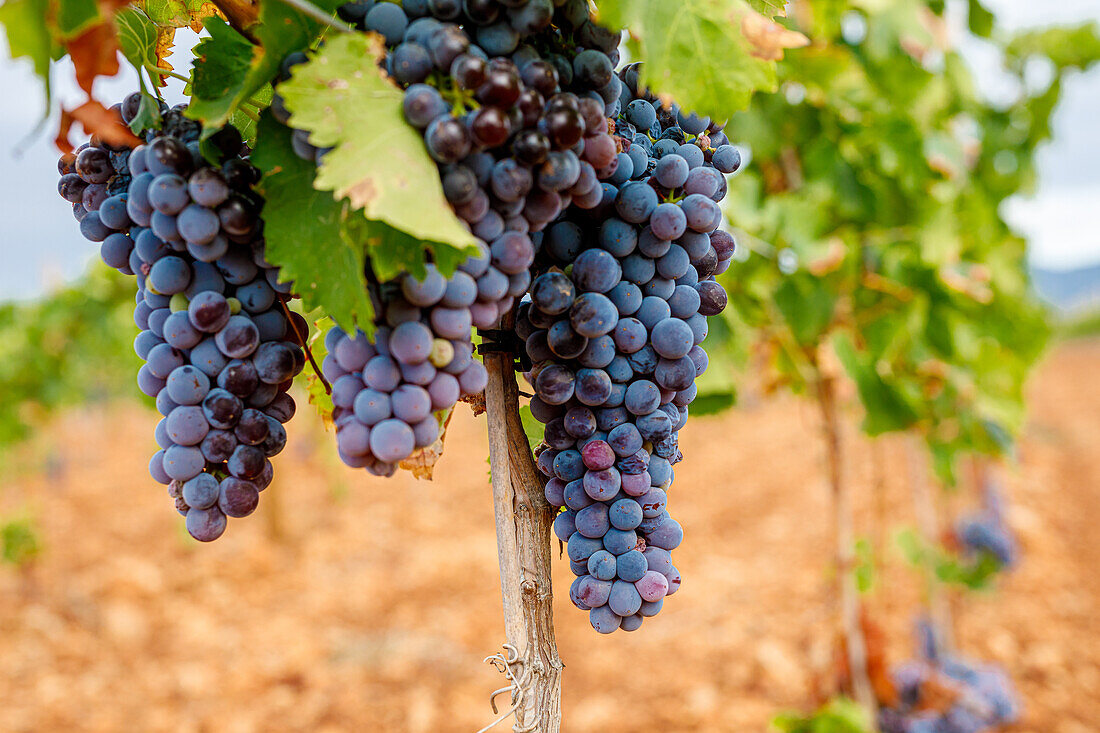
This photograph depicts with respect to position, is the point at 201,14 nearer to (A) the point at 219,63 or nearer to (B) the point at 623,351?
(A) the point at 219,63

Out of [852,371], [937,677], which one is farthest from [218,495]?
[937,677]

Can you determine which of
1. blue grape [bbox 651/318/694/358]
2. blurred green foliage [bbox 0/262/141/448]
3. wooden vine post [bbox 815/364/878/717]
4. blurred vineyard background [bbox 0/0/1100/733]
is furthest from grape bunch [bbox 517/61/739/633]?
blurred green foliage [bbox 0/262/141/448]

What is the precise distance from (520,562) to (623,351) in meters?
0.28

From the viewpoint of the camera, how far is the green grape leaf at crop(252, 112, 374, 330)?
26.9 inches

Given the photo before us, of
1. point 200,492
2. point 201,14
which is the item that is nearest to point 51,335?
point 201,14

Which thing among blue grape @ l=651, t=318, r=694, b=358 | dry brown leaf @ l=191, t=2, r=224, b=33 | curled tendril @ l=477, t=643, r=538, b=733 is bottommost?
curled tendril @ l=477, t=643, r=538, b=733

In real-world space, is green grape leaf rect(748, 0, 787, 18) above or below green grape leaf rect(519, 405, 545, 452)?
above

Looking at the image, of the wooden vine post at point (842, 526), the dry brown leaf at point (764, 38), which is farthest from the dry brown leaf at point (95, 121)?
the wooden vine post at point (842, 526)

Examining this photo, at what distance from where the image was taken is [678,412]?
0.89 meters

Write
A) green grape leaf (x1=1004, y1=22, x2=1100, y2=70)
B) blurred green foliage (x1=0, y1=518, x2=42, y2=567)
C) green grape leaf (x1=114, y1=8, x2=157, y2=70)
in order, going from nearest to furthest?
green grape leaf (x1=114, y1=8, x2=157, y2=70) → green grape leaf (x1=1004, y1=22, x2=1100, y2=70) → blurred green foliage (x1=0, y1=518, x2=42, y2=567)

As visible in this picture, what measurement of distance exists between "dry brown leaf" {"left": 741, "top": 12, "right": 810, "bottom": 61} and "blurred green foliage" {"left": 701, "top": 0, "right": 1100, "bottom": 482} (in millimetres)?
1327

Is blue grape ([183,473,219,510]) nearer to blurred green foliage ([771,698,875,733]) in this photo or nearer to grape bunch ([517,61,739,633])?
grape bunch ([517,61,739,633])

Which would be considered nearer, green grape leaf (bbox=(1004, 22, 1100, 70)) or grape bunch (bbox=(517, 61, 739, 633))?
grape bunch (bbox=(517, 61, 739, 633))

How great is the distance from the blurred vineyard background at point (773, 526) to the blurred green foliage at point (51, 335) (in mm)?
29
